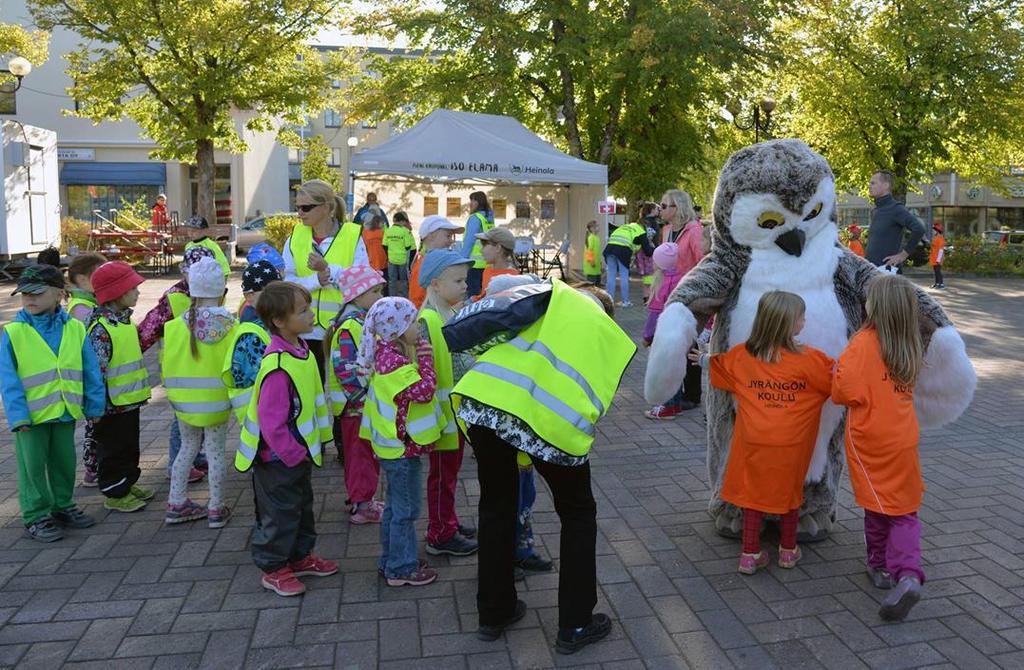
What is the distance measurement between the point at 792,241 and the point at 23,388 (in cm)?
396

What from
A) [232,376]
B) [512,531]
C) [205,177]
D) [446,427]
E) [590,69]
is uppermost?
[590,69]

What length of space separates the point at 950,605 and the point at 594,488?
210 cm

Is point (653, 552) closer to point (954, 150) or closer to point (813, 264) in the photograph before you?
point (813, 264)

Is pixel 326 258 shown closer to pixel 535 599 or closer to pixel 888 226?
pixel 535 599

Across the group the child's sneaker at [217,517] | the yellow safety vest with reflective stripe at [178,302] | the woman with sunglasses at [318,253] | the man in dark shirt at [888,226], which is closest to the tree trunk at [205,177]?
the woman with sunglasses at [318,253]

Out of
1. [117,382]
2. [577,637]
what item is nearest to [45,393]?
[117,382]

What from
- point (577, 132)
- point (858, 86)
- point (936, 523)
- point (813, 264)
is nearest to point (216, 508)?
point (813, 264)

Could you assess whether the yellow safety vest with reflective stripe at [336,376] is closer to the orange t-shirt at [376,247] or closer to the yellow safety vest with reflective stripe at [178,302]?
the yellow safety vest with reflective stripe at [178,302]

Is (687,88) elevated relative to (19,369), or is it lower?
elevated

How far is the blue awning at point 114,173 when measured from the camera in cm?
3466

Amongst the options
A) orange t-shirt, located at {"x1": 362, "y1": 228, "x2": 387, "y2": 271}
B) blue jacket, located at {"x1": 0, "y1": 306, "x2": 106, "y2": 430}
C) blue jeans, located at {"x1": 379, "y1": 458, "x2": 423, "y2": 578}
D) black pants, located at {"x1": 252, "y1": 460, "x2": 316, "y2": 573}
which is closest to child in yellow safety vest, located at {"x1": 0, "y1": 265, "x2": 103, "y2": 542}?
blue jacket, located at {"x1": 0, "y1": 306, "x2": 106, "y2": 430}

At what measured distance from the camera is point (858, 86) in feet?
73.0

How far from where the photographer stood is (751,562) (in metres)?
3.89

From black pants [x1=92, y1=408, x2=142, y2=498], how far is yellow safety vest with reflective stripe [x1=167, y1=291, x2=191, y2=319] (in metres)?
0.64
